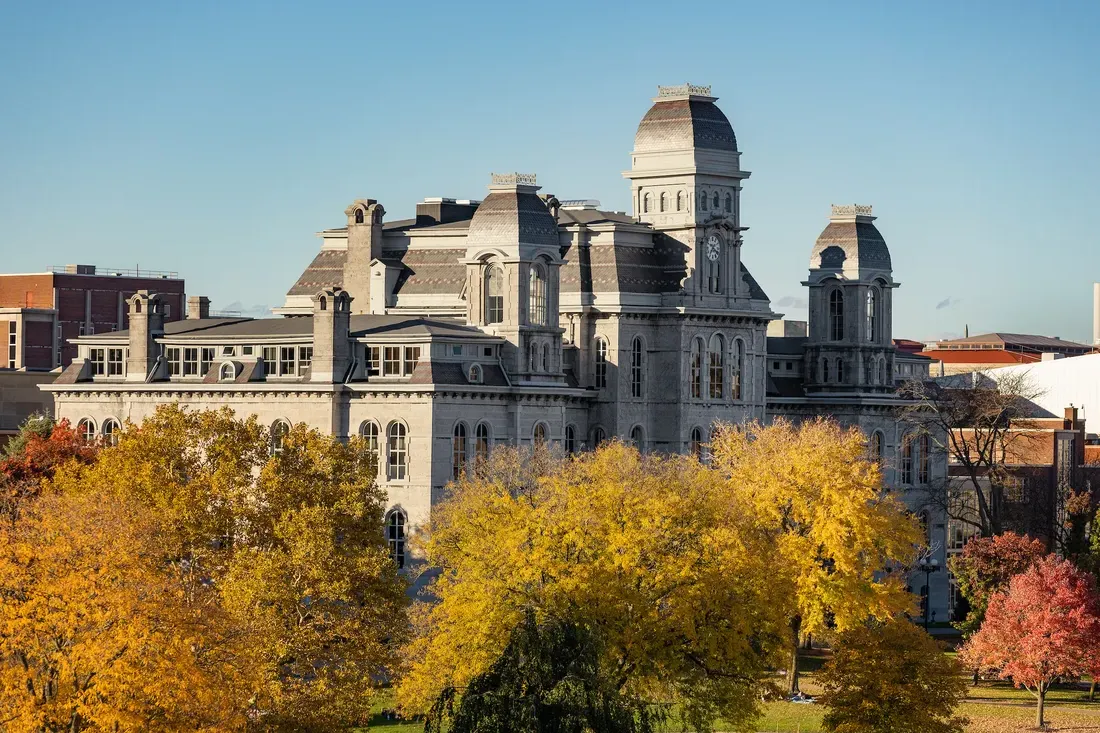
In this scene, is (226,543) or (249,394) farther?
(249,394)

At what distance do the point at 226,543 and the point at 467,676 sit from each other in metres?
11.5

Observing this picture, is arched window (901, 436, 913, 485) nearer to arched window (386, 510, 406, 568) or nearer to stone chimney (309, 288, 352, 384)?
arched window (386, 510, 406, 568)

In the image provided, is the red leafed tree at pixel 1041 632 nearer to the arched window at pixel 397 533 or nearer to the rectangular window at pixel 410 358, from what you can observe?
the arched window at pixel 397 533

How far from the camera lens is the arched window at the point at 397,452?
362 ft

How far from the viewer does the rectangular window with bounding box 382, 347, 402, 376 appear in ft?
366

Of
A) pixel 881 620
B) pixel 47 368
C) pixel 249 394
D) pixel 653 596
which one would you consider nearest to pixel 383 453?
pixel 249 394

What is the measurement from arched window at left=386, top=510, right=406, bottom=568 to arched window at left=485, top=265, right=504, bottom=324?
11558mm

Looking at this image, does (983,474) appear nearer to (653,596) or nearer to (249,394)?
(249,394)

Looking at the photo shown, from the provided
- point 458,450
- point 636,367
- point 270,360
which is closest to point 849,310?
point 636,367

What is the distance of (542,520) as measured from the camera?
80125 mm

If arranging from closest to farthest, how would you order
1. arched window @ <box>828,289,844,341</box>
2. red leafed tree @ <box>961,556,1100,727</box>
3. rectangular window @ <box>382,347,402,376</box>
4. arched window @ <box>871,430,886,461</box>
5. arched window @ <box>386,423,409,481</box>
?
red leafed tree @ <box>961,556,1100,727</box>, arched window @ <box>386,423,409,481</box>, rectangular window @ <box>382,347,402,376</box>, arched window @ <box>871,430,886,461</box>, arched window @ <box>828,289,844,341</box>

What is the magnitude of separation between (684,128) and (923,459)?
103ft

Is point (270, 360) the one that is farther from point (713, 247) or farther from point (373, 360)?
point (713, 247)

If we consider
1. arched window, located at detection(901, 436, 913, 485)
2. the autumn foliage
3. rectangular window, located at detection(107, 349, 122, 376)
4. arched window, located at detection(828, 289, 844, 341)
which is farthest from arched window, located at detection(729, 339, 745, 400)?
the autumn foliage
